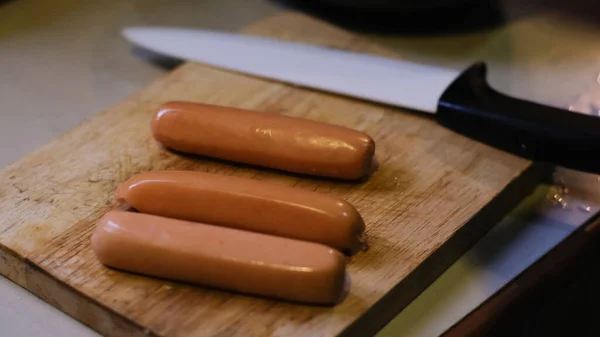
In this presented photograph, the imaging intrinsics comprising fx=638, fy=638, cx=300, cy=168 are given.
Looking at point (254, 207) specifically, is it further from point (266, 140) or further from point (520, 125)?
point (520, 125)

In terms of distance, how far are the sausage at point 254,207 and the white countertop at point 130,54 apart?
0.38 m

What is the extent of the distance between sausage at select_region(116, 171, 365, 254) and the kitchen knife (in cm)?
41

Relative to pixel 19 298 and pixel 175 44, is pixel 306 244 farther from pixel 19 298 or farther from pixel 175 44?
pixel 175 44

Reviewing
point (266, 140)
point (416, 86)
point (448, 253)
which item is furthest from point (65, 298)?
point (416, 86)

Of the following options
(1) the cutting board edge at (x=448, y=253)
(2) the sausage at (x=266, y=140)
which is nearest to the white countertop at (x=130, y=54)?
(1) the cutting board edge at (x=448, y=253)

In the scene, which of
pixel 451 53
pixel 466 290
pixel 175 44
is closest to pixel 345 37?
pixel 451 53

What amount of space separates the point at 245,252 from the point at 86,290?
0.26m

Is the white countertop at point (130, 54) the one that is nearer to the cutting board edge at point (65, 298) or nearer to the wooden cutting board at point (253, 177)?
the wooden cutting board at point (253, 177)

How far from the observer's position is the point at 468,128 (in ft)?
4.17

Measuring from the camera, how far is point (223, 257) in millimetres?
904

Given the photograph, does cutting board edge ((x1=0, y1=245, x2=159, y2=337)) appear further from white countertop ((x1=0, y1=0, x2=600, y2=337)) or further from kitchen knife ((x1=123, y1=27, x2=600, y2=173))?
kitchen knife ((x1=123, y1=27, x2=600, y2=173))

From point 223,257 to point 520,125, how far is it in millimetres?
637

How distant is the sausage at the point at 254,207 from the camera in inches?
38.0

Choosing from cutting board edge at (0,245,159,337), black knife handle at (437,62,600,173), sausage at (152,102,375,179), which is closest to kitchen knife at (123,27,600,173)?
black knife handle at (437,62,600,173)
